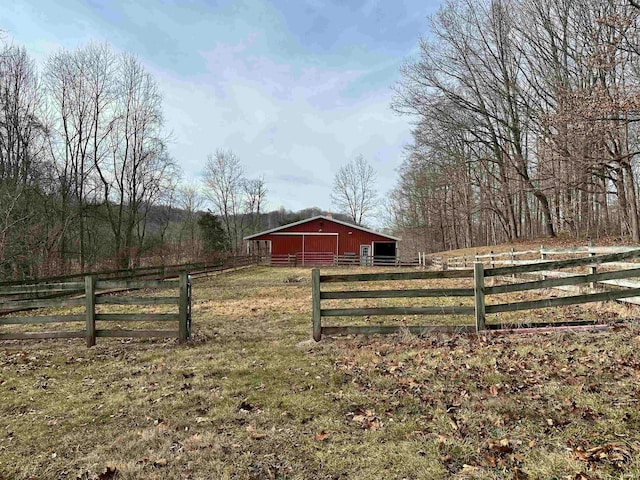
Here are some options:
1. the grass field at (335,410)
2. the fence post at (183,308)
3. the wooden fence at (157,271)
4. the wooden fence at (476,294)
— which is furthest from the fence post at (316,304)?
the wooden fence at (157,271)

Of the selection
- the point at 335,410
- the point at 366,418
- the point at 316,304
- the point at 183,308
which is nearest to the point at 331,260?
the point at 183,308

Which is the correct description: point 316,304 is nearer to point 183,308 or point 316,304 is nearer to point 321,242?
point 183,308

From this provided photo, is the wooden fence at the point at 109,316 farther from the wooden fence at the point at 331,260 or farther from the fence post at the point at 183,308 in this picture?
the wooden fence at the point at 331,260

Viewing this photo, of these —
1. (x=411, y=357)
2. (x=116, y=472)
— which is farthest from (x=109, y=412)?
(x=411, y=357)

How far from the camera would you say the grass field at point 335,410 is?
2795 millimetres

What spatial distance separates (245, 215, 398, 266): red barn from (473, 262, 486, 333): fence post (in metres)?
27.6

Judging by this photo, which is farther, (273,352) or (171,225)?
(171,225)

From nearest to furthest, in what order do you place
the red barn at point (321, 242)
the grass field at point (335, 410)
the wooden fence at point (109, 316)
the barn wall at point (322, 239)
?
the grass field at point (335, 410), the wooden fence at point (109, 316), the red barn at point (321, 242), the barn wall at point (322, 239)

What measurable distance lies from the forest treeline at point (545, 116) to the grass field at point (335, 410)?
11.7 meters

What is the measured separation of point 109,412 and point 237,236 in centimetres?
5125

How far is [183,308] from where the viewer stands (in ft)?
21.2

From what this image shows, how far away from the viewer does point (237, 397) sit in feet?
13.8

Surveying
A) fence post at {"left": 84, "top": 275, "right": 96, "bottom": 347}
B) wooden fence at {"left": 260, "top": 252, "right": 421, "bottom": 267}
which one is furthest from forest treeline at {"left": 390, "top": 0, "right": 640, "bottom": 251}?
fence post at {"left": 84, "top": 275, "right": 96, "bottom": 347}

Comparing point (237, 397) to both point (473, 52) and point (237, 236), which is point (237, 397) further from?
point (237, 236)
